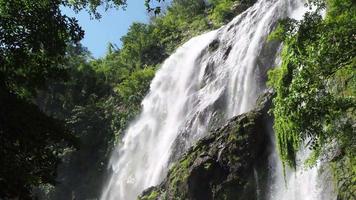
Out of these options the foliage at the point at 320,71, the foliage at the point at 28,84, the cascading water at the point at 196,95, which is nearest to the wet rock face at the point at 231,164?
the cascading water at the point at 196,95

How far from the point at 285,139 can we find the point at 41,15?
6.15 meters

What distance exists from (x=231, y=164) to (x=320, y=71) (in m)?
8.91

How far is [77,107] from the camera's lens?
1511 inches

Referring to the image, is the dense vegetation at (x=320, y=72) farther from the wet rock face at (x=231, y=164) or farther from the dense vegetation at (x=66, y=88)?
the wet rock face at (x=231, y=164)

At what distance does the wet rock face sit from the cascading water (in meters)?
3.74

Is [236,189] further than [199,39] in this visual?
No

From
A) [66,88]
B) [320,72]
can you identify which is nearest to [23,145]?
[320,72]

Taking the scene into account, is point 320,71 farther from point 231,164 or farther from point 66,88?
point 66,88

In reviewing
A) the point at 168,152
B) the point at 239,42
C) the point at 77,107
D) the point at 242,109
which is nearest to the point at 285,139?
the point at 242,109

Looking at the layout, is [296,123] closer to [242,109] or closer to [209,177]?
[209,177]

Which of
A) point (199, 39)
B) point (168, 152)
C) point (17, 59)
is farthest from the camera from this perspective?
point (199, 39)

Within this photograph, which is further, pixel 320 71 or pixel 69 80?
pixel 69 80

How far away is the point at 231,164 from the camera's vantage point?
1841 centimetres

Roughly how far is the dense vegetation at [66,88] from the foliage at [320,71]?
323cm
